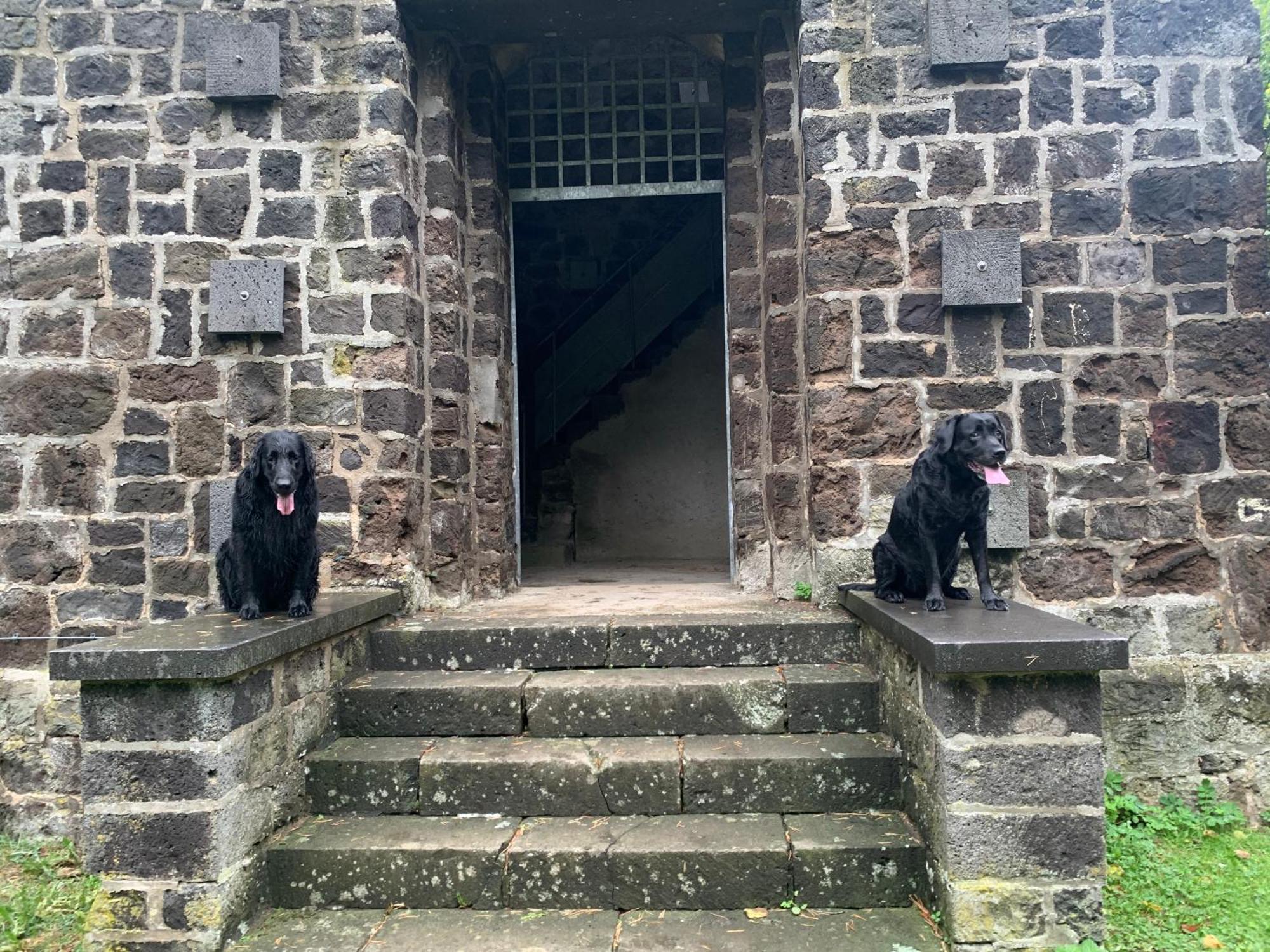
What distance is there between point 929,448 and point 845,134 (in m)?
1.91

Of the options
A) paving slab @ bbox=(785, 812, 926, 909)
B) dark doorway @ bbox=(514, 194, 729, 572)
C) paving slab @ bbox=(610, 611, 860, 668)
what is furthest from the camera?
dark doorway @ bbox=(514, 194, 729, 572)

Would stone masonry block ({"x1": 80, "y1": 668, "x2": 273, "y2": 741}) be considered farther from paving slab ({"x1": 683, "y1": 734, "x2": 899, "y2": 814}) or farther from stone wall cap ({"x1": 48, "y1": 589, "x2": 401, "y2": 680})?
paving slab ({"x1": 683, "y1": 734, "x2": 899, "y2": 814})

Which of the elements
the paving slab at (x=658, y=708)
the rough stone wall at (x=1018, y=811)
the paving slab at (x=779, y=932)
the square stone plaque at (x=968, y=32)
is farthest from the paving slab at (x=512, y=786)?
the square stone plaque at (x=968, y=32)

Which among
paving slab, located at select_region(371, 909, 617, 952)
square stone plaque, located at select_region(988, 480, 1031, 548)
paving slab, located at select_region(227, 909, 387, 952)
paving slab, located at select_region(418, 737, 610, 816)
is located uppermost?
square stone plaque, located at select_region(988, 480, 1031, 548)

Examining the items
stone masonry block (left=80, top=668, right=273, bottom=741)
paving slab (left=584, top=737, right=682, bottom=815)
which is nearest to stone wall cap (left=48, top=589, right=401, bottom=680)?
stone masonry block (left=80, top=668, right=273, bottom=741)

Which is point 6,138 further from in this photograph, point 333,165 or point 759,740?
point 759,740

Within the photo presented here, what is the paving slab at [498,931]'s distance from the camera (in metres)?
2.77

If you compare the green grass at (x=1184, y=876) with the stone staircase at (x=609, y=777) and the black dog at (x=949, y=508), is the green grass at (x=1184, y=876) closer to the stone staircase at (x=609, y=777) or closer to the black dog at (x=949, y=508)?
the stone staircase at (x=609, y=777)

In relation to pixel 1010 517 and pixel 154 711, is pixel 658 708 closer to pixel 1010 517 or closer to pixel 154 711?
pixel 154 711

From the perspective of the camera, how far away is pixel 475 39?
5.12 m

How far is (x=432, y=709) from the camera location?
3.73 m

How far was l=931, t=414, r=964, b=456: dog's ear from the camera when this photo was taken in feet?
10.7

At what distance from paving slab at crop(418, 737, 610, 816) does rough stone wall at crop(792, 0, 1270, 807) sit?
169cm

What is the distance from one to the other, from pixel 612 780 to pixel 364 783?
0.99 m
